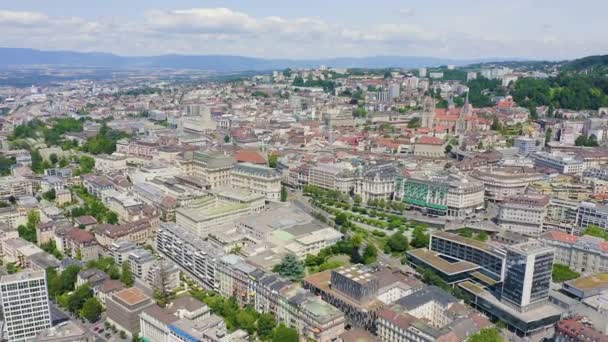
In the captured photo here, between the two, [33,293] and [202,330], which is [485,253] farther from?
[33,293]

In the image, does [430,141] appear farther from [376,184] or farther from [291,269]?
[291,269]

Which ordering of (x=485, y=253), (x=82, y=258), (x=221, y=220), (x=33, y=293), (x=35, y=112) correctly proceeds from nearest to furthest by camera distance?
(x=33, y=293), (x=485, y=253), (x=82, y=258), (x=221, y=220), (x=35, y=112)

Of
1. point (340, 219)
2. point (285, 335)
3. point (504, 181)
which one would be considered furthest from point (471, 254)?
point (504, 181)

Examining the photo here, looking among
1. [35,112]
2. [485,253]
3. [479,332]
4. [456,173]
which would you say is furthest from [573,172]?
[35,112]

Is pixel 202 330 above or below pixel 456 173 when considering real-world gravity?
below

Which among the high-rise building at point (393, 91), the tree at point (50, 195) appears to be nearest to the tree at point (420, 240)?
the tree at point (50, 195)

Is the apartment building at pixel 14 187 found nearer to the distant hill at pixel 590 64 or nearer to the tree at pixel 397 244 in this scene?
the tree at pixel 397 244
